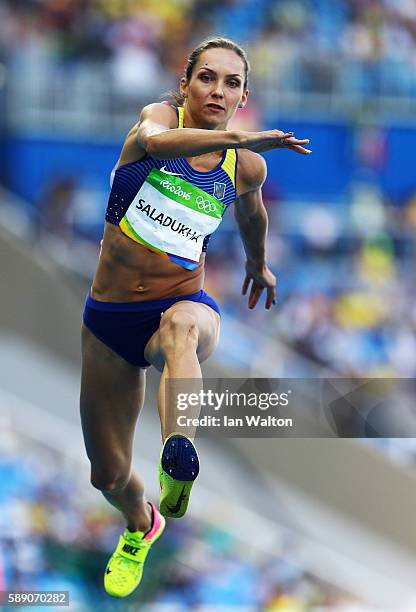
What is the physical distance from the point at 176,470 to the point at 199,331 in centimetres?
61

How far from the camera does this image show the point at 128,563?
5496 mm

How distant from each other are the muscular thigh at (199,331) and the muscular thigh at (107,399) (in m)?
0.26

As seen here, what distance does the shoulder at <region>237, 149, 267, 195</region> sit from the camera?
475 cm

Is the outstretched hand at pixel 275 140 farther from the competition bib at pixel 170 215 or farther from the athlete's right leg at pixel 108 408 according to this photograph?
the athlete's right leg at pixel 108 408

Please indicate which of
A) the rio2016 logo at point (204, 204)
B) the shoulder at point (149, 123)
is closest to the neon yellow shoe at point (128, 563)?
the rio2016 logo at point (204, 204)

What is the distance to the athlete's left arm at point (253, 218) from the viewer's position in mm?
4773

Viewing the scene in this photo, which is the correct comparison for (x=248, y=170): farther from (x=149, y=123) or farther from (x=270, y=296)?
(x=270, y=296)

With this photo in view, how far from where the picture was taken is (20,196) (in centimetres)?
1075

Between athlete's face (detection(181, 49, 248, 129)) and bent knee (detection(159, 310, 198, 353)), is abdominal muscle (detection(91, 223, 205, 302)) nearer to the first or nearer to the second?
bent knee (detection(159, 310, 198, 353))

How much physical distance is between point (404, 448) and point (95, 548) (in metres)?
2.45

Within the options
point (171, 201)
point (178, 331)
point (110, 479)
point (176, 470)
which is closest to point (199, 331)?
point (178, 331)

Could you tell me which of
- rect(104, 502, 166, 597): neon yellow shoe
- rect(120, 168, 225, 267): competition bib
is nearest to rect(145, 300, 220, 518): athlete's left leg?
rect(120, 168, 225, 267): competition bib

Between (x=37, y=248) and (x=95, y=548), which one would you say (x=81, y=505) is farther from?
(x=37, y=248)

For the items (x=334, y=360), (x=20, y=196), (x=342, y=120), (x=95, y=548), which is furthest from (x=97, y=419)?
(x=342, y=120)
